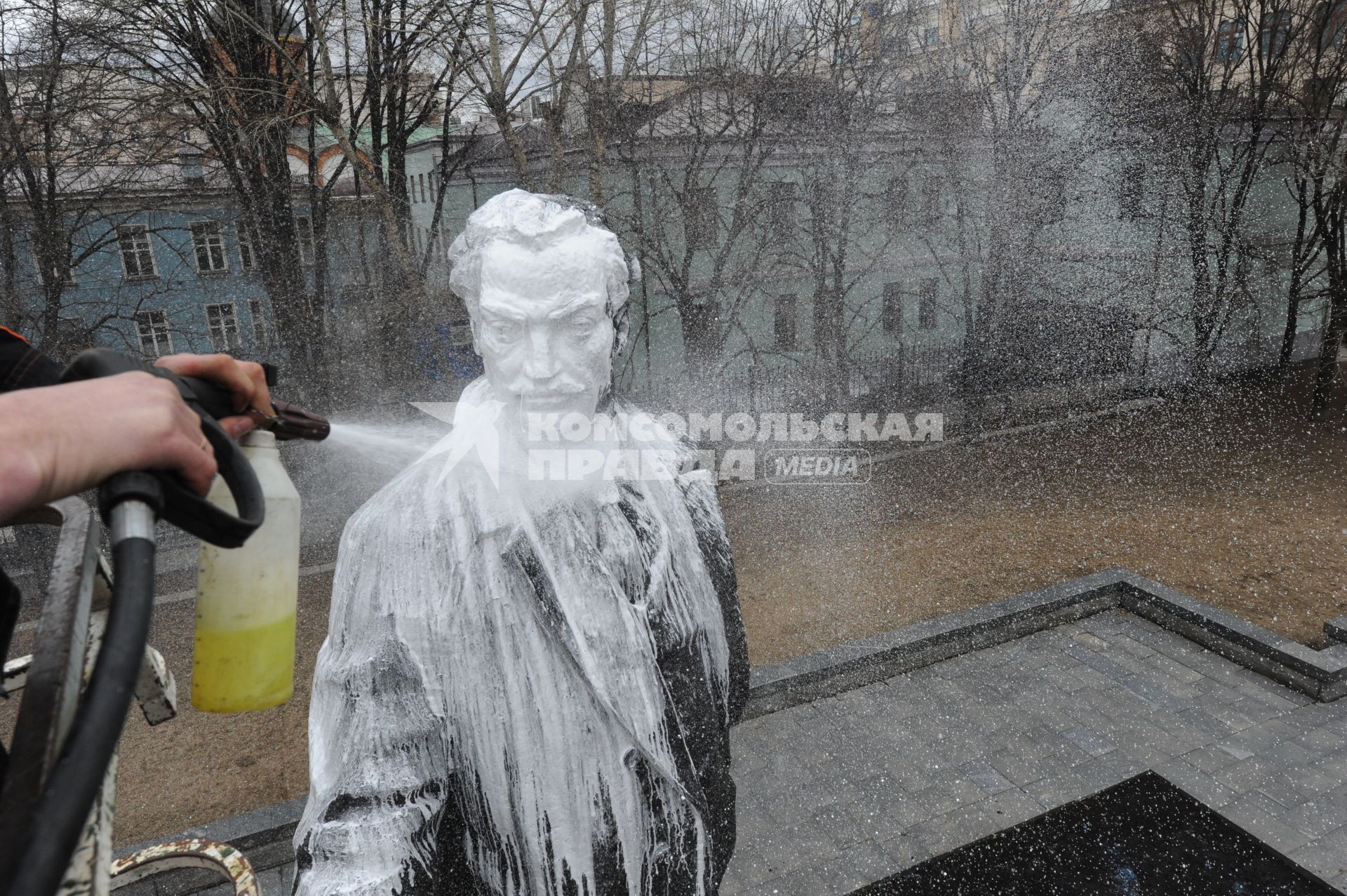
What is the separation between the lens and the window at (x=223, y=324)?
10430 mm

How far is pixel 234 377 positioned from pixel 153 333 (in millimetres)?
10539

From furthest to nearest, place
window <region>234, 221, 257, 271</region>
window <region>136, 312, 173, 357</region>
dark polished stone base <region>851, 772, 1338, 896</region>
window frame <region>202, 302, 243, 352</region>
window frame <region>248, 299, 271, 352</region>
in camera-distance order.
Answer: window frame <region>202, 302, 243, 352</region>, window frame <region>248, 299, 271, 352</region>, window <region>136, 312, 173, 357</region>, window <region>234, 221, 257, 271</region>, dark polished stone base <region>851, 772, 1338, 896</region>

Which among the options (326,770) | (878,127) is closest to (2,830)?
(326,770)

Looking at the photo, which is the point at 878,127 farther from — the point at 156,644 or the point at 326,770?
the point at 326,770

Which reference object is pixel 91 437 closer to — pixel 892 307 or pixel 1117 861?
pixel 1117 861

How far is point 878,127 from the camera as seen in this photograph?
11289mm

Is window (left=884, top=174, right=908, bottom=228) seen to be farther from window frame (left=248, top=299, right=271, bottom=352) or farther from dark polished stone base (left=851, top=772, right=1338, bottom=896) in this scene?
dark polished stone base (left=851, top=772, right=1338, bottom=896)

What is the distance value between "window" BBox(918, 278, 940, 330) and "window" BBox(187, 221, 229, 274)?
11.1 meters

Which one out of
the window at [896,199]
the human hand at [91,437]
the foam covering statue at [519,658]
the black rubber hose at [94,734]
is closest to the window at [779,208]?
the window at [896,199]

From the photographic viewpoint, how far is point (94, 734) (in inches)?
22.0

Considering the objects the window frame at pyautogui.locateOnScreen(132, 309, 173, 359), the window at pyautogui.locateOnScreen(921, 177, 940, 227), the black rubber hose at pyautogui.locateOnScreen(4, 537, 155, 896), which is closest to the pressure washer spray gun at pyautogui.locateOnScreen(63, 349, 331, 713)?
the black rubber hose at pyautogui.locateOnScreen(4, 537, 155, 896)

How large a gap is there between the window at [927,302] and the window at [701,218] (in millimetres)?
4807

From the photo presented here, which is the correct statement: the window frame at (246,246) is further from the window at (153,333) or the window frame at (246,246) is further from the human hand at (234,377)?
the human hand at (234,377)

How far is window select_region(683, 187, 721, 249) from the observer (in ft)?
35.2
